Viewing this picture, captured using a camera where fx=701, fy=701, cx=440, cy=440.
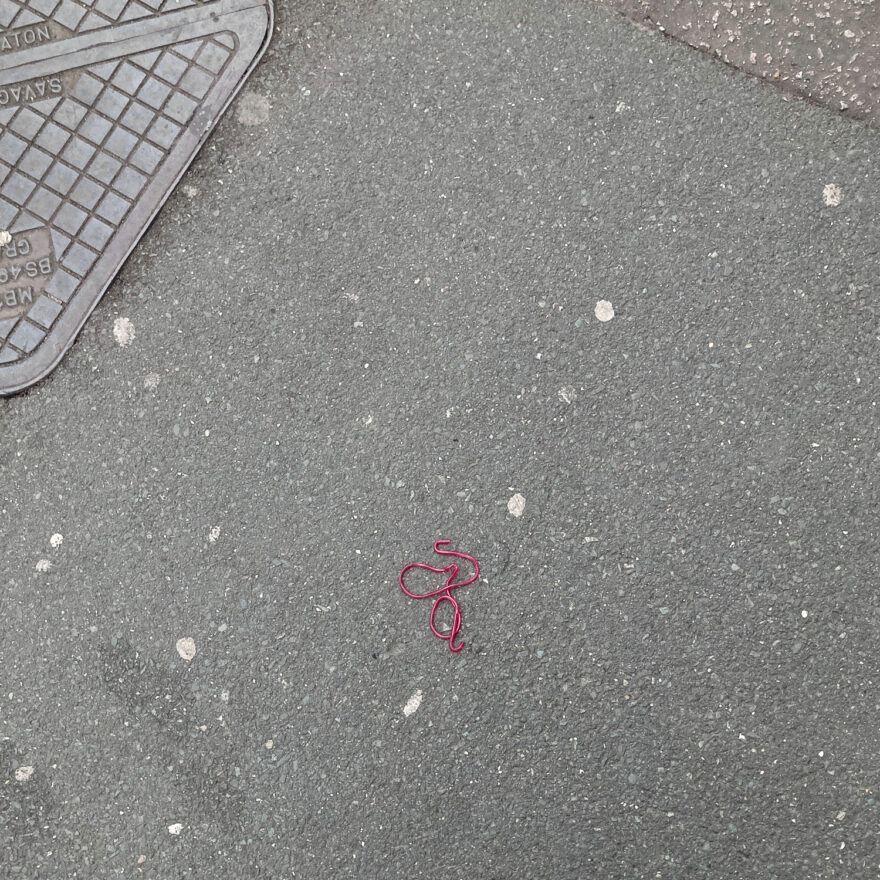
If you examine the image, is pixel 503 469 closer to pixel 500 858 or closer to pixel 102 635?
pixel 500 858

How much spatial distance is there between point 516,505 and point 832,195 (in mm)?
1457

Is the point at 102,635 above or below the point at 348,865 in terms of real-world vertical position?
above

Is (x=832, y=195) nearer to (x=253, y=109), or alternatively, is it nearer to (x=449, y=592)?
(x=449, y=592)

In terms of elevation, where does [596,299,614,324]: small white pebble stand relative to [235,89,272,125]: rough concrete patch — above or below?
below

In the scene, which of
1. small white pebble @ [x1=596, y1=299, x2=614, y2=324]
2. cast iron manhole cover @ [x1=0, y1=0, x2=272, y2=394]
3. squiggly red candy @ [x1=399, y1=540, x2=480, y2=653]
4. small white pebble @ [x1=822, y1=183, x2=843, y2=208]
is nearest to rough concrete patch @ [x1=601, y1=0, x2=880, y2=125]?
small white pebble @ [x1=822, y1=183, x2=843, y2=208]

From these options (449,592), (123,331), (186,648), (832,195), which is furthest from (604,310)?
(186,648)

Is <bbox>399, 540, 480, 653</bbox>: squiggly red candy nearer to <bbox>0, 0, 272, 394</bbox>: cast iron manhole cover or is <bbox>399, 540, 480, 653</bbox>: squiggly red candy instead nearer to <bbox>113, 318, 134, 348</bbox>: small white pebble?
<bbox>113, 318, 134, 348</bbox>: small white pebble

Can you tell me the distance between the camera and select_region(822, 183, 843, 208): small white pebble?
2.31 metres

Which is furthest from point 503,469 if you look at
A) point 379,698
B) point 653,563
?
point 379,698

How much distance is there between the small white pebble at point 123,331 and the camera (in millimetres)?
2430

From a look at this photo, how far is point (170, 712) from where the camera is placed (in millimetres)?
2338

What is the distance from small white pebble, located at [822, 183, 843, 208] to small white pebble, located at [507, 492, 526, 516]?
55.2 inches

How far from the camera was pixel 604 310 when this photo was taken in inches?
92.1

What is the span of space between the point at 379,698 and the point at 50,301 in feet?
5.80
